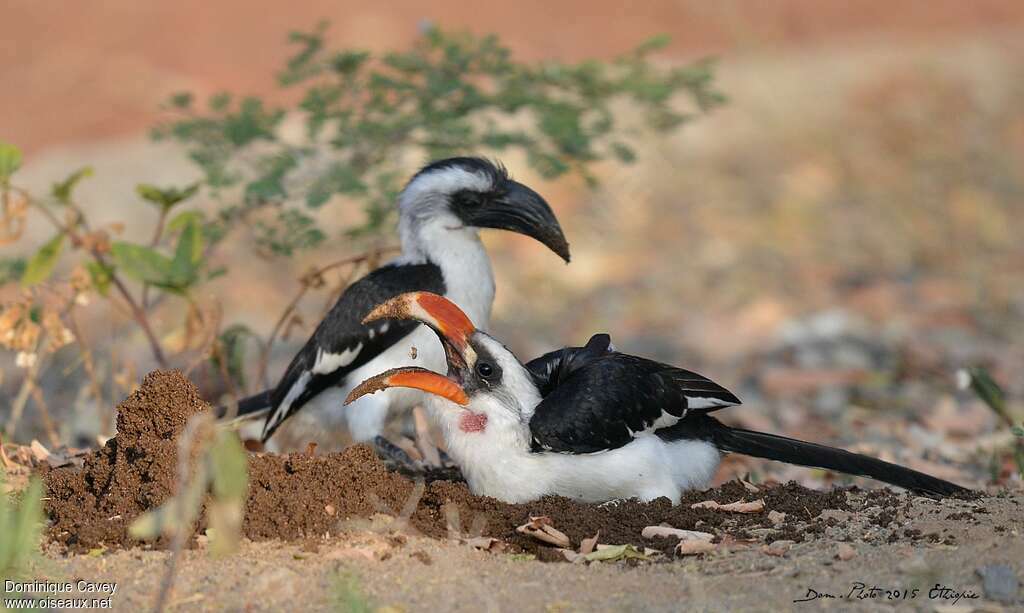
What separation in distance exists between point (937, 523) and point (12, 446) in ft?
10.4

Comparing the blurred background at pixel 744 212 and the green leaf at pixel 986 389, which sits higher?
the blurred background at pixel 744 212

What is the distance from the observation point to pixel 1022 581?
3299 mm

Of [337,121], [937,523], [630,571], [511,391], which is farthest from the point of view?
[337,121]

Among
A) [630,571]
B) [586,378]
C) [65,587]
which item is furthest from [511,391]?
[65,587]

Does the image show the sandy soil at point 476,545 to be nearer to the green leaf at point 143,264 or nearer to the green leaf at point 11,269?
the green leaf at point 143,264

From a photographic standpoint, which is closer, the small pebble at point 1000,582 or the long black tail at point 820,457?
the small pebble at point 1000,582

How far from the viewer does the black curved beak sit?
502 centimetres

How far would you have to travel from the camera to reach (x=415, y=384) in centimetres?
407

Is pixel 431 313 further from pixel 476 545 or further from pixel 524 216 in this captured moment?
pixel 524 216

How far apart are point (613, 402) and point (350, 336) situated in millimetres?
1381

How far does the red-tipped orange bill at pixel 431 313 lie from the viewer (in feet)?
13.4

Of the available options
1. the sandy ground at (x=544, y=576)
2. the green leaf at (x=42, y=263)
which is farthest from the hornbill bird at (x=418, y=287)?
the sandy ground at (x=544, y=576)

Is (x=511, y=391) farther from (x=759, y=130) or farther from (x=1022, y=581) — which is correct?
(x=759, y=130)

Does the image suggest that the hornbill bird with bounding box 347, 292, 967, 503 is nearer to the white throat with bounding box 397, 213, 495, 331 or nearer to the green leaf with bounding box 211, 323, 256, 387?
the white throat with bounding box 397, 213, 495, 331
